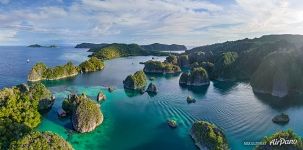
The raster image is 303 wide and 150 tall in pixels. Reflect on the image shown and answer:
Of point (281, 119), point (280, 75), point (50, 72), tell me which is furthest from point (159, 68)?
point (281, 119)

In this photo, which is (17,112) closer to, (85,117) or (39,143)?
(85,117)

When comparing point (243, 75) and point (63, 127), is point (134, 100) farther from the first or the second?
point (243, 75)

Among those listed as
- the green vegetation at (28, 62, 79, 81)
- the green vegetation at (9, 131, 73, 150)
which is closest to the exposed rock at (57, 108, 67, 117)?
the green vegetation at (9, 131, 73, 150)

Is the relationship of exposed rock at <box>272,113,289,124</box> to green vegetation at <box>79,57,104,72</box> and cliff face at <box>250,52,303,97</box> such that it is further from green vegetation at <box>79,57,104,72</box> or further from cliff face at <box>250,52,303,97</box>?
green vegetation at <box>79,57,104,72</box>

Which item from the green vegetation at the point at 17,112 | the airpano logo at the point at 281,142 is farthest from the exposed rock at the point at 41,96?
the airpano logo at the point at 281,142

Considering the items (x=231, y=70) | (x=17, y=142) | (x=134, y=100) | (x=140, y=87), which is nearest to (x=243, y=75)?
(x=231, y=70)

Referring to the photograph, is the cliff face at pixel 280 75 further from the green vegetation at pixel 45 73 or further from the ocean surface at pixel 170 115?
the green vegetation at pixel 45 73
